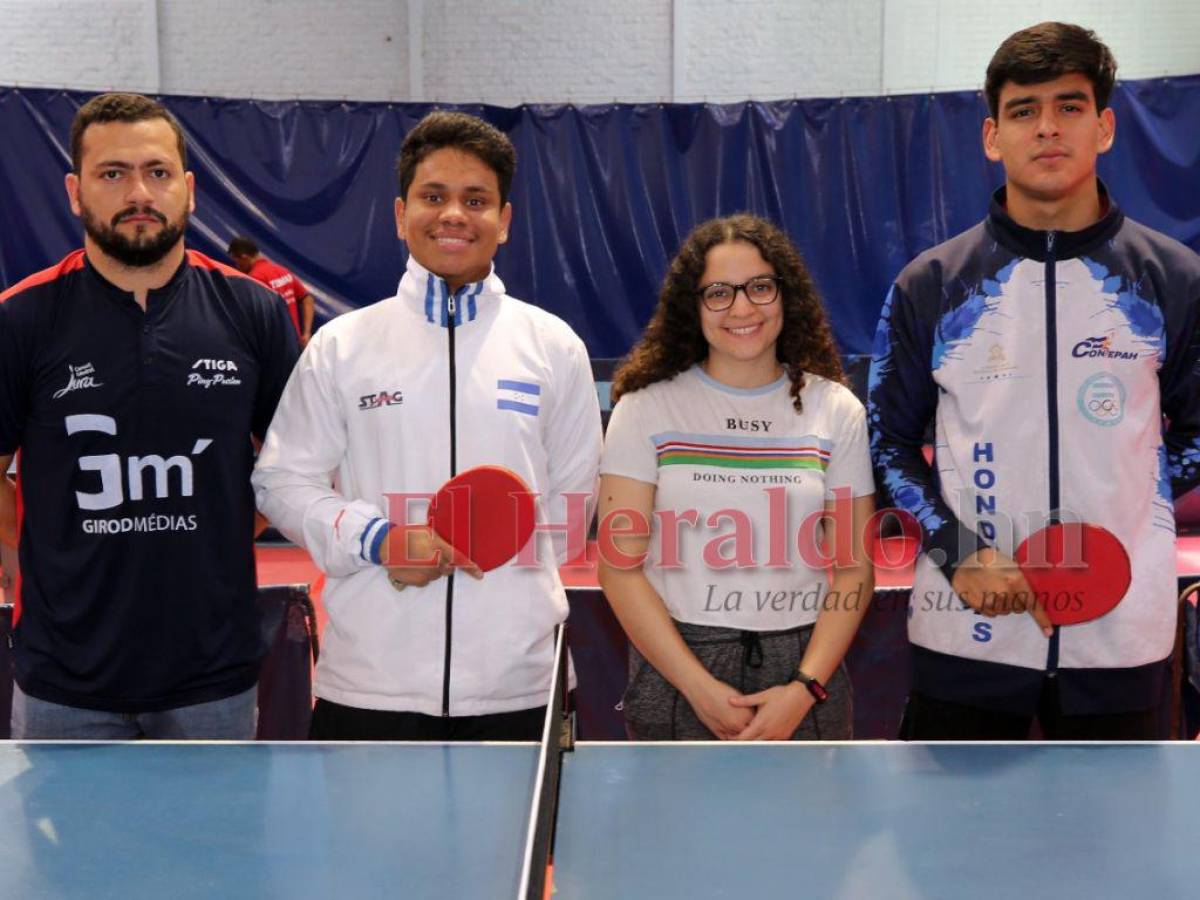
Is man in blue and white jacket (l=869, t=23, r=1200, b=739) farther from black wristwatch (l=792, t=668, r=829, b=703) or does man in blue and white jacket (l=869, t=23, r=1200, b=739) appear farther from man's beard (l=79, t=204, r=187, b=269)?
man's beard (l=79, t=204, r=187, b=269)

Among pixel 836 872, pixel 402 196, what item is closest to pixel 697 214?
pixel 402 196

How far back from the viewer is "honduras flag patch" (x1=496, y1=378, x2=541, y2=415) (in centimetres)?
224

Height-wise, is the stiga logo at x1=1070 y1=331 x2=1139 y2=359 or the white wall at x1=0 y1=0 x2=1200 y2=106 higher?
the white wall at x1=0 y1=0 x2=1200 y2=106

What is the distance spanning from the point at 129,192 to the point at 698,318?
1.13m

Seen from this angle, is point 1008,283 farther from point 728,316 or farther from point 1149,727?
point 1149,727

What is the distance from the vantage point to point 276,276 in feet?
28.1

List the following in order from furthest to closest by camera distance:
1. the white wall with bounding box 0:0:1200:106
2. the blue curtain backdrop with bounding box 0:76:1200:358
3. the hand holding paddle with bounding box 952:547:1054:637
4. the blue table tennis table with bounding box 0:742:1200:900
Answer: the white wall with bounding box 0:0:1200:106, the blue curtain backdrop with bounding box 0:76:1200:358, the hand holding paddle with bounding box 952:547:1054:637, the blue table tennis table with bounding box 0:742:1200:900

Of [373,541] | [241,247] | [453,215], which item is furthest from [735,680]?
[241,247]

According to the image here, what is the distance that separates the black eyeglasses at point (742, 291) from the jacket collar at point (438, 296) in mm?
417

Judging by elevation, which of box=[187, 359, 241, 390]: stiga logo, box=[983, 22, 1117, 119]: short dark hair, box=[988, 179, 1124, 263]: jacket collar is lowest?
box=[187, 359, 241, 390]: stiga logo

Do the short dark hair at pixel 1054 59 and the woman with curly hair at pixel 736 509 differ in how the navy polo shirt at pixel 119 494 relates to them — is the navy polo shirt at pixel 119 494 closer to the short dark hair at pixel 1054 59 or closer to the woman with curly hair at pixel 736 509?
the woman with curly hair at pixel 736 509

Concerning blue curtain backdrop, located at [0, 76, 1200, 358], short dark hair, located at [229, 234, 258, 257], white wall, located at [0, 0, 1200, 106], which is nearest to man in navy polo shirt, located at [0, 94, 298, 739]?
short dark hair, located at [229, 234, 258, 257]

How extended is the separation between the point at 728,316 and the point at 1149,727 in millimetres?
1125

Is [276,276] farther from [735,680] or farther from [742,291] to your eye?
[735,680]
